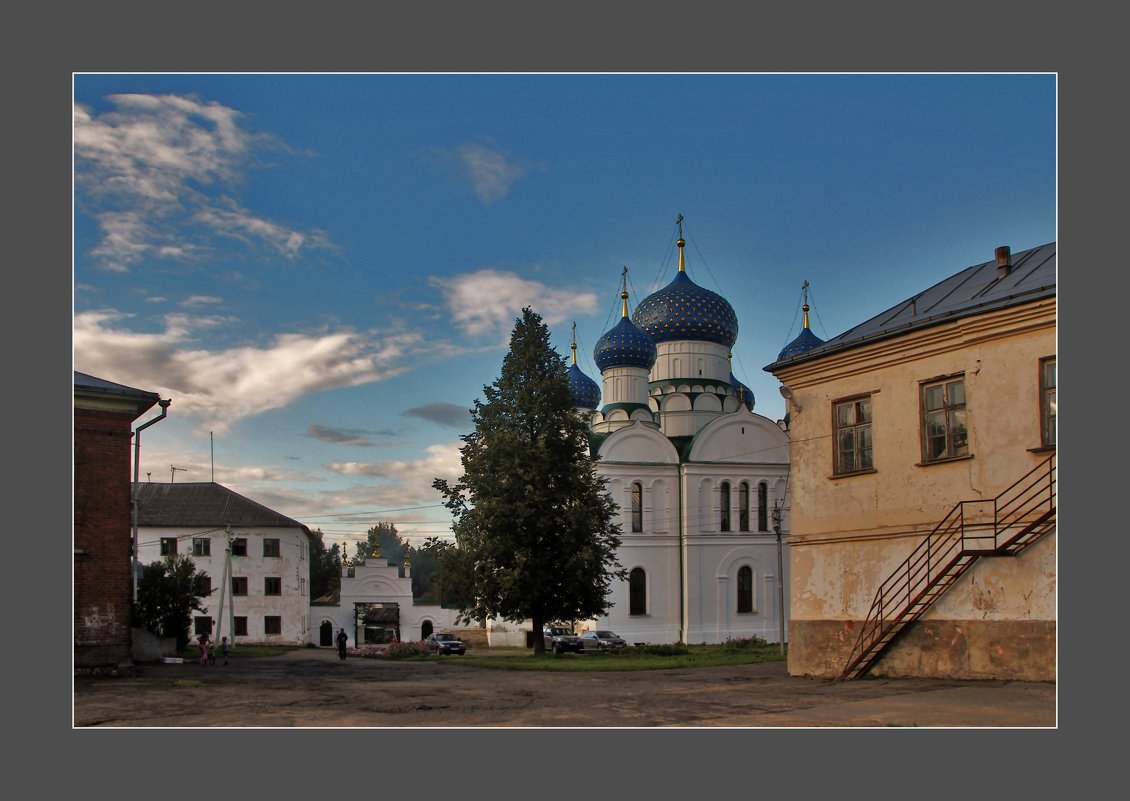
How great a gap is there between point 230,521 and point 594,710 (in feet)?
131

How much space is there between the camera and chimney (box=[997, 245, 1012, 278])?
19.3 metres

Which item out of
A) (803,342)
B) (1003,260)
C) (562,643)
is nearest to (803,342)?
(803,342)

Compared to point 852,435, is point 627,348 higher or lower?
higher

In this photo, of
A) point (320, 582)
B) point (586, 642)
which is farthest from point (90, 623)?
point (320, 582)

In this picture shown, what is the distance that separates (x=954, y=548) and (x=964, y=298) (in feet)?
13.5

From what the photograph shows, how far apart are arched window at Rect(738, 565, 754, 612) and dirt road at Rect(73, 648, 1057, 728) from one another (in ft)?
87.8

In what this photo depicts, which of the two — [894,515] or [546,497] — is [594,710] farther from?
[546,497]

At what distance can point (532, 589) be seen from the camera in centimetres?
3238

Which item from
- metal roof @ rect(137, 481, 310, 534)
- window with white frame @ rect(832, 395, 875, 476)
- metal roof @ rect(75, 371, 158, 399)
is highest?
metal roof @ rect(75, 371, 158, 399)

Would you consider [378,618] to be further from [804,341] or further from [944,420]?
[944,420]

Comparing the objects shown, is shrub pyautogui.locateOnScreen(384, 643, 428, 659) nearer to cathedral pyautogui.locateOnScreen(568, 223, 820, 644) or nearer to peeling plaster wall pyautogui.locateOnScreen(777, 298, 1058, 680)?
cathedral pyautogui.locateOnScreen(568, 223, 820, 644)

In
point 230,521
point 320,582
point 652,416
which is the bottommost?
point 320,582

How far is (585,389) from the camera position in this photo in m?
54.9

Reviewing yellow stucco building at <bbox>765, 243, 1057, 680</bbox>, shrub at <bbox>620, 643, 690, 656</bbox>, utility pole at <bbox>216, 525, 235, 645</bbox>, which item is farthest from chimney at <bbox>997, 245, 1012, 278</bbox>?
utility pole at <bbox>216, 525, 235, 645</bbox>
